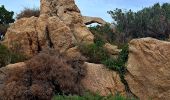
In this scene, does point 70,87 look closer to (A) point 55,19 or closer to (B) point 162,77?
(B) point 162,77

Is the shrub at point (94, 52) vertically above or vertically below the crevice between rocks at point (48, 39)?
below

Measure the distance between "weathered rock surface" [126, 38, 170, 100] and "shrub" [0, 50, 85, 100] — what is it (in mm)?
1760

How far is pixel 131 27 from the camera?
24.1m

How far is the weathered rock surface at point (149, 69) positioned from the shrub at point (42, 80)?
1.76 metres

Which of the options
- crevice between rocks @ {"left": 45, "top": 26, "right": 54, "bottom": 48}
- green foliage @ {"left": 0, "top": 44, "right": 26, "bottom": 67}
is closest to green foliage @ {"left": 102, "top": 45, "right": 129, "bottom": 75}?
crevice between rocks @ {"left": 45, "top": 26, "right": 54, "bottom": 48}

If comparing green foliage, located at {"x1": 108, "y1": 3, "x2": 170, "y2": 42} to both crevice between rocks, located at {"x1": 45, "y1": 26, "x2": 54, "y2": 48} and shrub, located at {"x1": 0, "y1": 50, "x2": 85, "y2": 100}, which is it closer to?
crevice between rocks, located at {"x1": 45, "y1": 26, "x2": 54, "y2": 48}

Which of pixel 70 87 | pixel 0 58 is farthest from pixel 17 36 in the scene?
pixel 70 87

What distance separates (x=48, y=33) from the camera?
61.9 feet

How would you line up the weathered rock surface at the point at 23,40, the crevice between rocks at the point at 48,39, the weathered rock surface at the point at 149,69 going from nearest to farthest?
the weathered rock surface at the point at 149,69 → the weathered rock surface at the point at 23,40 → the crevice between rocks at the point at 48,39

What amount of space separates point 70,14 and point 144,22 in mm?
5082

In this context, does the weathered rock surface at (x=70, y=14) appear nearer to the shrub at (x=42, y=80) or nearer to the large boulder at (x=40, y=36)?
the large boulder at (x=40, y=36)

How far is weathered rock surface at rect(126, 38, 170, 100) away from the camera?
15.7m

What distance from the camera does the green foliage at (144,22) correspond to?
22.8 metres

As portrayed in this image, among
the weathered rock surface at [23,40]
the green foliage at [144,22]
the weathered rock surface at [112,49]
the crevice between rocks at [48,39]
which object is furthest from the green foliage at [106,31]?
the weathered rock surface at [23,40]
